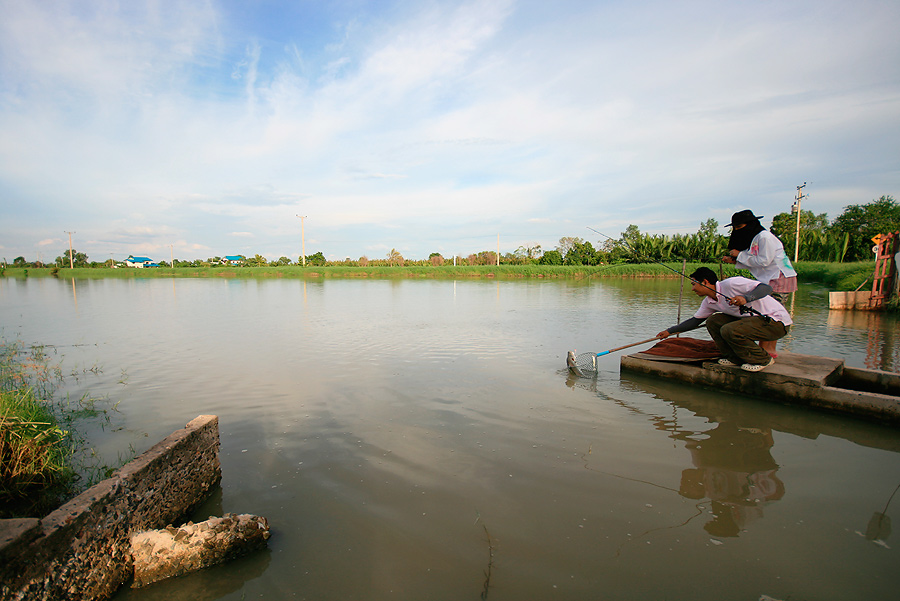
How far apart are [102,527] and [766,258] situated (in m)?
6.22

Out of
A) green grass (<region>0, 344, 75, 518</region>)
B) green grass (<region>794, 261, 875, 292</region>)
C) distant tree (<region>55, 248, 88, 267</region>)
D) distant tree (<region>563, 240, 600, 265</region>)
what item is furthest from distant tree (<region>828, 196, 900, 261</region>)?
distant tree (<region>55, 248, 88, 267</region>)

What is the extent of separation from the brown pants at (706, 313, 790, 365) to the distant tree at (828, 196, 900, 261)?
45198 mm

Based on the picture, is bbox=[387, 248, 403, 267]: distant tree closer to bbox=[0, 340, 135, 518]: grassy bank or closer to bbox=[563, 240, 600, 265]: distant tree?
bbox=[563, 240, 600, 265]: distant tree

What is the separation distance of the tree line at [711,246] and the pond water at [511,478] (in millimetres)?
17552

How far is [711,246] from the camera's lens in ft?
150

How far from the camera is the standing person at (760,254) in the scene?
4.90 m

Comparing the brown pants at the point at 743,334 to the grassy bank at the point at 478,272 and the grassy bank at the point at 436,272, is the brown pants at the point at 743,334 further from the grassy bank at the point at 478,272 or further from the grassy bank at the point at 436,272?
the grassy bank at the point at 436,272

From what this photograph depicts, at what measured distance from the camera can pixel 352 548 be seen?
107 inches

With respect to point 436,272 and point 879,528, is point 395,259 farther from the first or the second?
point 879,528

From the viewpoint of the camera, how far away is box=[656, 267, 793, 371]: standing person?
16.4ft

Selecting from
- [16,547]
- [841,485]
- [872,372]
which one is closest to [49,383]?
[16,547]

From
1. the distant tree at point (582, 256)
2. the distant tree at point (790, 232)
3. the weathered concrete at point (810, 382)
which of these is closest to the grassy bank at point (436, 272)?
the distant tree at point (790, 232)

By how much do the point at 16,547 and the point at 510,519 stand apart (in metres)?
2.55

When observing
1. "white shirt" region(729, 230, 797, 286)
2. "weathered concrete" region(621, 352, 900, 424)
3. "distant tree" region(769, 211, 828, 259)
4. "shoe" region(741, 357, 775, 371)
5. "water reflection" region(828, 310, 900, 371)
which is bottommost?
"water reflection" region(828, 310, 900, 371)
